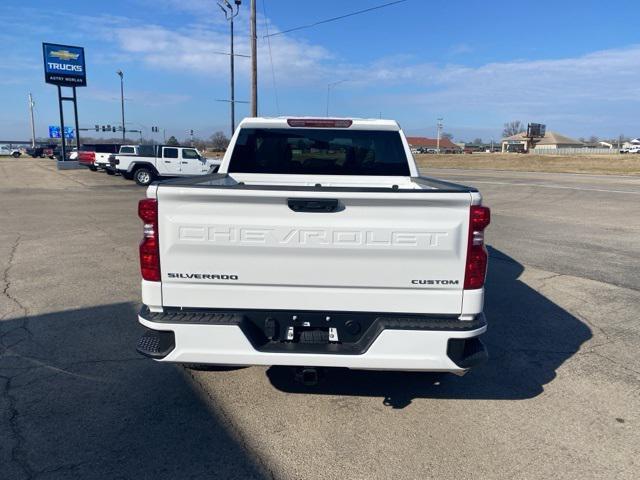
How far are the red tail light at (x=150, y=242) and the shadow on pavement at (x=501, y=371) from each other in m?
1.48

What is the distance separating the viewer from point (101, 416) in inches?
134

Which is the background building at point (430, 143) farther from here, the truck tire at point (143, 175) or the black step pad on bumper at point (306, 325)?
the black step pad on bumper at point (306, 325)

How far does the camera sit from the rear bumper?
303 cm

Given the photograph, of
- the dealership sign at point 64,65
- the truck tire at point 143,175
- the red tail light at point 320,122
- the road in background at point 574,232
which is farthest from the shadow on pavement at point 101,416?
the dealership sign at point 64,65

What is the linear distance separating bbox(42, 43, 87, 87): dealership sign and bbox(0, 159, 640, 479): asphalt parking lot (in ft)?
134

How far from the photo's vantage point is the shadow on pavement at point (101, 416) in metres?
2.89

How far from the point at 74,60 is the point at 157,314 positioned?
4583 centimetres

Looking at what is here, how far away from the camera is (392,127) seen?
5199 millimetres

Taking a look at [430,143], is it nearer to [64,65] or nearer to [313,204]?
[64,65]

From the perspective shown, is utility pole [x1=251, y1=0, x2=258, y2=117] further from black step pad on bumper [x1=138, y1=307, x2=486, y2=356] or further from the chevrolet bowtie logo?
the chevrolet bowtie logo

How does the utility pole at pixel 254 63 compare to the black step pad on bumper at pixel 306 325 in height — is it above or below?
above

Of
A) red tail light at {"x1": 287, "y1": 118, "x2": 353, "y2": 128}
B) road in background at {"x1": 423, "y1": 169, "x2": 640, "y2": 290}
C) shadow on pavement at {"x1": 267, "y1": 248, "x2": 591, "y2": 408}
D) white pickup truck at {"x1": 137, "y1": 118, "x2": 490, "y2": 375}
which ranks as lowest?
shadow on pavement at {"x1": 267, "y1": 248, "x2": 591, "y2": 408}

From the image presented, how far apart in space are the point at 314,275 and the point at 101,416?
1.86 m

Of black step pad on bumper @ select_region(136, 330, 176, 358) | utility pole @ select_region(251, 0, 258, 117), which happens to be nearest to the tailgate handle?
black step pad on bumper @ select_region(136, 330, 176, 358)
